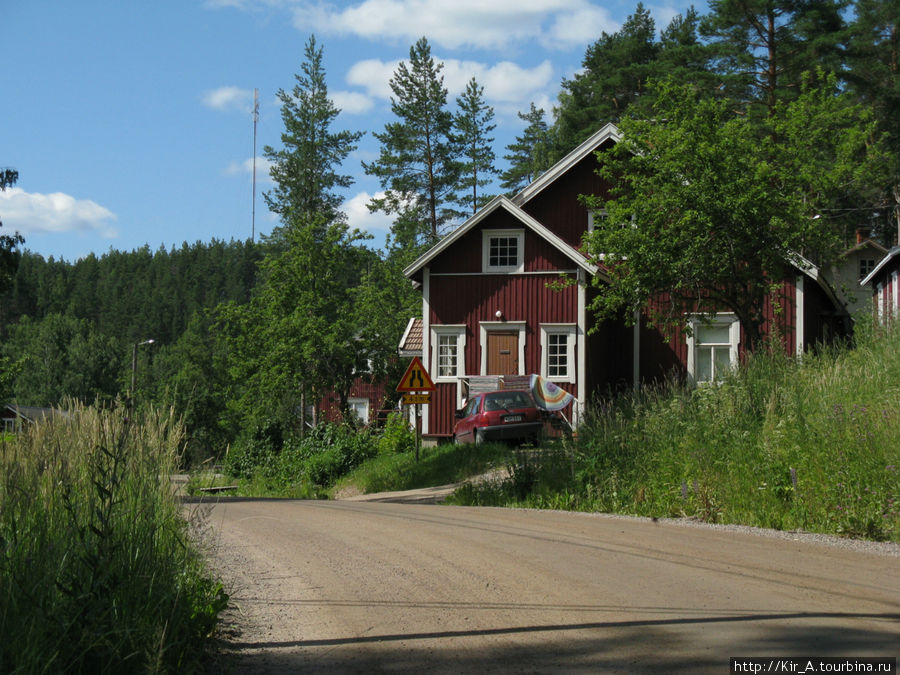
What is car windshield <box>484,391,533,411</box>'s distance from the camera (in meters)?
22.9

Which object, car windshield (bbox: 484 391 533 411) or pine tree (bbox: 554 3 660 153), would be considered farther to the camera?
pine tree (bbox: 554 3 660 153)

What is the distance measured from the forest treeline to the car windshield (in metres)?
3.30

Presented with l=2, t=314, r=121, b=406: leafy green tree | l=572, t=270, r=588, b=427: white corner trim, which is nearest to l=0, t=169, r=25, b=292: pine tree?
l=572, t=270, r=588, b=427: white corner trim

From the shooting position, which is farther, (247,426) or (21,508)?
(247,426)

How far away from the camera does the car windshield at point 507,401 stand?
22.9 meters

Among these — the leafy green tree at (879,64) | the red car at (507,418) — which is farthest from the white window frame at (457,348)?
the leafy green tree at (879,64)

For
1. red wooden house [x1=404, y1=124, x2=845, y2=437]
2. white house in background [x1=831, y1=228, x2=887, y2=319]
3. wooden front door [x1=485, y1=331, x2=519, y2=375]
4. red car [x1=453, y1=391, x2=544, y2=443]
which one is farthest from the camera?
white house in background [x1=831, y1=228, x2=887, y2=319]

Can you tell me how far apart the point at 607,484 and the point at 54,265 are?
149m

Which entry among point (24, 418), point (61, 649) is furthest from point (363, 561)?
point (61, 649)

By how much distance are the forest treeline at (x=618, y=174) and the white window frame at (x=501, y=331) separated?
4397 millimetres

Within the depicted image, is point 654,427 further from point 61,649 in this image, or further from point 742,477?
point 61,649

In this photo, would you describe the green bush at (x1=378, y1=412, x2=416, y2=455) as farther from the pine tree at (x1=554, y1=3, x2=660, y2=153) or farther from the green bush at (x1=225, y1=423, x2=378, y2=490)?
the pine tree at (x1=554, y1=3, x2=660, y2=153)

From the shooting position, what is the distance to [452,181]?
2183 inches

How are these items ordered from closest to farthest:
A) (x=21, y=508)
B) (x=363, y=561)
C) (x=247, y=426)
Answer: (x=21, y=508) < (x=363, y=561) < (x=247, y=426)
